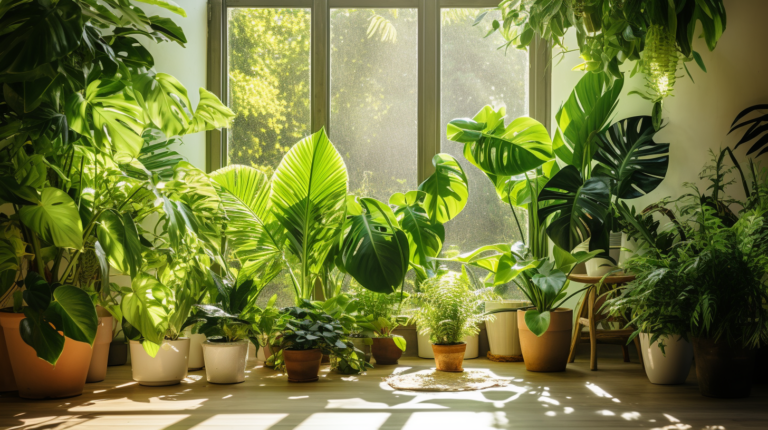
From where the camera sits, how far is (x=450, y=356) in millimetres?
3207

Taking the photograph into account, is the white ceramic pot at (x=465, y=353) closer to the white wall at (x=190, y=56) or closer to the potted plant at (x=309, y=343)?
the potted plant at (x=309, y=343)

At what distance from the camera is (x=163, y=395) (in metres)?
2.68

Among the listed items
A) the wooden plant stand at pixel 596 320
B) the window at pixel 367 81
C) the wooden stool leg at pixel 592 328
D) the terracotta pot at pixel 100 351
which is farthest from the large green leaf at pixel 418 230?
the terracotta pot at pixel 100 351

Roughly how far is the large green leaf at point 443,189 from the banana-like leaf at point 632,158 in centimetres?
81

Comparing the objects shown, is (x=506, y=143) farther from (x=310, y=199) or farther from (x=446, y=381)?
(x=446, y=381)

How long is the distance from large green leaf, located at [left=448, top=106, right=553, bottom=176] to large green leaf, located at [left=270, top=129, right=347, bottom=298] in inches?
30.2

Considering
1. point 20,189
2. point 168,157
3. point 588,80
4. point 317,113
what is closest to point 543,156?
point 588,80

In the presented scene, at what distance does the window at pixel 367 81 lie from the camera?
424 cm

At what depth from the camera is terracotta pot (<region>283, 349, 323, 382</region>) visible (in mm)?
2963

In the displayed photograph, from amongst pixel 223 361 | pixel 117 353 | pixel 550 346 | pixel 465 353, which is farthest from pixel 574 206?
pixel 117 353

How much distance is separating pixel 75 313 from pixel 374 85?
268 centimetres

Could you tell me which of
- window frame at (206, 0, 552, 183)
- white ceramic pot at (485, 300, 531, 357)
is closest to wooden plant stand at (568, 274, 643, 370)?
white ceramic pot at (485, 300, 531, 357)

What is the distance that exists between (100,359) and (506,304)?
2385mm

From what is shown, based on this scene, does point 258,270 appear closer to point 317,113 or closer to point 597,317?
point 317,113
